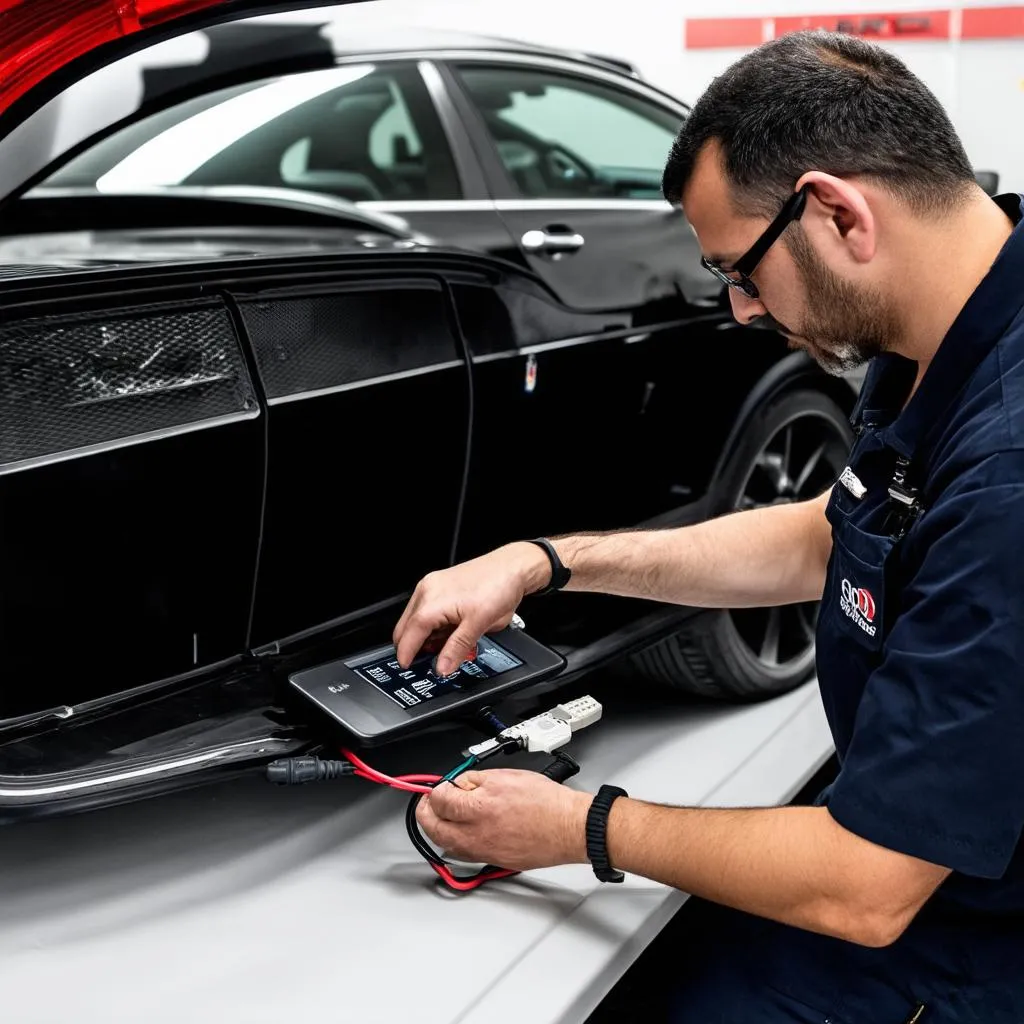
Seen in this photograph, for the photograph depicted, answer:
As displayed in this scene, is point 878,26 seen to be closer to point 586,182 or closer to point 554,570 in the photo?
point 586,182

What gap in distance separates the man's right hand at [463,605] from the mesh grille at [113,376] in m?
0.31

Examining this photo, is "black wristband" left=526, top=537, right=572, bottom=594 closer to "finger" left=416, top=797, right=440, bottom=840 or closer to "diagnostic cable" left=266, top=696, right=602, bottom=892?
"diagnostic cable" left=266, top=696, right=602, bottom=892

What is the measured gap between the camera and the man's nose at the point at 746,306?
1296 mm

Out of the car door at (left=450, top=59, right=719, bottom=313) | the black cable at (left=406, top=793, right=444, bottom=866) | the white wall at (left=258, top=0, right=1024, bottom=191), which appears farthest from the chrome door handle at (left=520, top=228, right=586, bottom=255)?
the white wall at (left=258, top=0, right=1024, bottom=191)

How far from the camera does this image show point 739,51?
13.7 feet

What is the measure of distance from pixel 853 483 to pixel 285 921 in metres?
0.84

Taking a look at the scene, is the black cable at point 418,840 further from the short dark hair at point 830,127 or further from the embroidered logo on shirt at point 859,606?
the short dark hair at point 830,127

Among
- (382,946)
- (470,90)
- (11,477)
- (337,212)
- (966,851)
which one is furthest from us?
(470,90)

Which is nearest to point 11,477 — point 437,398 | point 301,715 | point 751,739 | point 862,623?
point 301,715

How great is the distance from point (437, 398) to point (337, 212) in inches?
19.4

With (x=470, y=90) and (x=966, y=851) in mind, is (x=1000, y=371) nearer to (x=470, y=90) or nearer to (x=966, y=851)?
(x=966, y=851)

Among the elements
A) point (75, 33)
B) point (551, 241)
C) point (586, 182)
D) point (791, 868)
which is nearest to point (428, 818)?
point (791, 868)

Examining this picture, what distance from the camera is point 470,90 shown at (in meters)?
2.13

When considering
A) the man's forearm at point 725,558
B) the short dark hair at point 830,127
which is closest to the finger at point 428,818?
the man's forearm at point 725,558
